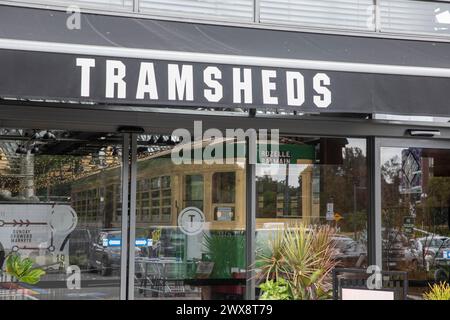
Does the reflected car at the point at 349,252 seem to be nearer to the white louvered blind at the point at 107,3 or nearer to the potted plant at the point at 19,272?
the potted plant at the point at 19,272

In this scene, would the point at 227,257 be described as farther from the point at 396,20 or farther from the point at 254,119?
the point at 396,20

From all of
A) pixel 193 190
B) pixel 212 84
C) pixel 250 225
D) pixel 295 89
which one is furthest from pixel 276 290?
pixel 212 84

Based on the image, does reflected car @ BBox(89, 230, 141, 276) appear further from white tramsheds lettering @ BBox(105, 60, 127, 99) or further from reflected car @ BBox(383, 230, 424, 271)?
reflected car @ BBox(383, 230, 424, 271)

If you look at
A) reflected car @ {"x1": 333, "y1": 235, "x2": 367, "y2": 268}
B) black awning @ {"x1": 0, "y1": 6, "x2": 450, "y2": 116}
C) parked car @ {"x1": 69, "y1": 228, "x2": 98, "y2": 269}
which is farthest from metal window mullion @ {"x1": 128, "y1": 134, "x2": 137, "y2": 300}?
reflected car @ {"x1": 333, "y1": 235, "x2": 367, "y2": 268}

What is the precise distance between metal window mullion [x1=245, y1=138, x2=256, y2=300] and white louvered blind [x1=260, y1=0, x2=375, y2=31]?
147 centimetres

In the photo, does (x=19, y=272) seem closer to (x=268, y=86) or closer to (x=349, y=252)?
(x=268, y=86)

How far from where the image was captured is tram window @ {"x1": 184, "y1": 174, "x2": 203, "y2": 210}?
746 cm

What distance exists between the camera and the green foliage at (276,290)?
650 cm

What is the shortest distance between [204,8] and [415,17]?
262 centimetres

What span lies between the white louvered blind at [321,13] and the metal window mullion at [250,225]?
4.82 feet

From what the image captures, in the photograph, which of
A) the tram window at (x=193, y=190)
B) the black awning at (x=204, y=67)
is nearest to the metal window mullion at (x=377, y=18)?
the black awning at (x=204, y=67)

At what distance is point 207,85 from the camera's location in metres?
5.89

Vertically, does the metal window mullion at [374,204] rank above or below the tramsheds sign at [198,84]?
below

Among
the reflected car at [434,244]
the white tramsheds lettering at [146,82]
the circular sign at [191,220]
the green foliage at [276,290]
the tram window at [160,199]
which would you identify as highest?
the white tramsheds lettering at [146,82]
